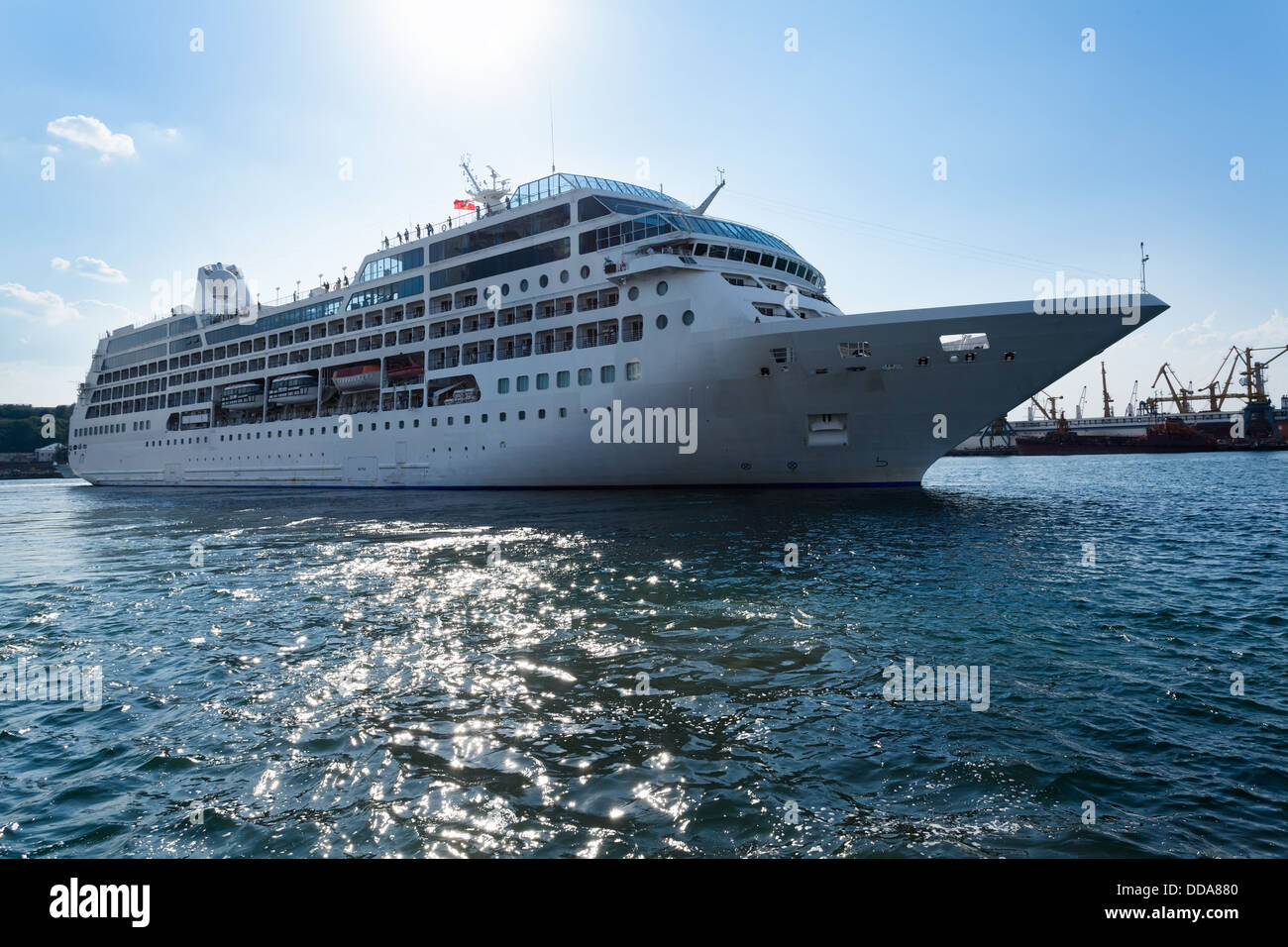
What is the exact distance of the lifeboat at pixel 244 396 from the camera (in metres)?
53.2

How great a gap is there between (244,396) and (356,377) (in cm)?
1512

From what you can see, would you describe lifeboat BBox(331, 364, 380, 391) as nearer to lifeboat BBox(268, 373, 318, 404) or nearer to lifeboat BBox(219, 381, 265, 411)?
lifeboat BBox(268, 373, 318, 404)

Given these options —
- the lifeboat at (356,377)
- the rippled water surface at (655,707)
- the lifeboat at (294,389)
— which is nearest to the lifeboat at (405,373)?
the lifeboat at (356,377)

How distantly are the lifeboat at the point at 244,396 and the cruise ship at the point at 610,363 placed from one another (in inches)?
6.8

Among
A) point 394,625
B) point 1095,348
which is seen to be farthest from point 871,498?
point 394,625

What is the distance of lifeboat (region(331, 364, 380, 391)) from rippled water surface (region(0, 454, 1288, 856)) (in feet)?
97.2

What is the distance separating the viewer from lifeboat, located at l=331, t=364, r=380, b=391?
4519 centimetres

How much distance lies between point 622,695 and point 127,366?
8171cm

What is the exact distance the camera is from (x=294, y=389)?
4938 centimetres

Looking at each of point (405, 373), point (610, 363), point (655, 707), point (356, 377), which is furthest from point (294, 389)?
point (655, 707)

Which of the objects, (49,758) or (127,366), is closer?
(49,758)

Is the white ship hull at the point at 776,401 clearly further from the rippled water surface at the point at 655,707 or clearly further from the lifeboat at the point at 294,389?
the lifeboat at the point at 294,389

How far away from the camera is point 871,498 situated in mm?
28281
